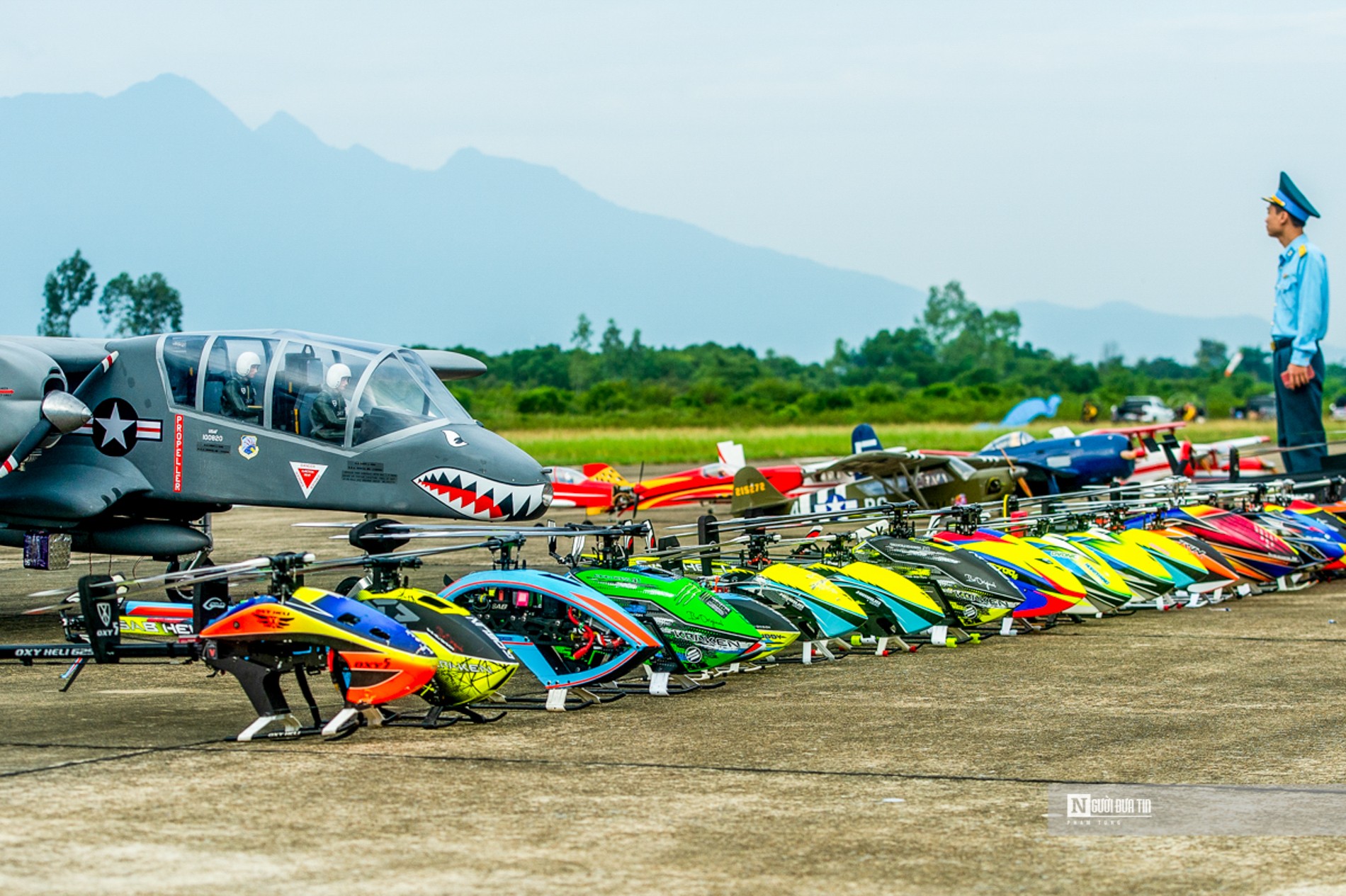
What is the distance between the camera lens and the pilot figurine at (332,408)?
1275cm

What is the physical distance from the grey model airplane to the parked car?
82185 mm

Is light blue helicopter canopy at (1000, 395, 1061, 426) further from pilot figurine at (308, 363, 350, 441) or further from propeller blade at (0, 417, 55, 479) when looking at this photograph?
propeller blade at (0, 417, 55, 479)

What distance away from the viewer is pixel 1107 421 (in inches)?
3664

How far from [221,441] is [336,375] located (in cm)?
127

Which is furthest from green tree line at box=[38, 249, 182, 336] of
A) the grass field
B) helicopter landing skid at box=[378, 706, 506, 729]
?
helicopter landing skid at box=[378, 706, 506, 729]

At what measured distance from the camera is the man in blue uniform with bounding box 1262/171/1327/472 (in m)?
18.3

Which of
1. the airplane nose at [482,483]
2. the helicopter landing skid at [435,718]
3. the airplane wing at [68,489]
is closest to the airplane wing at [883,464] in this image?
the airplane nose at [482,483]

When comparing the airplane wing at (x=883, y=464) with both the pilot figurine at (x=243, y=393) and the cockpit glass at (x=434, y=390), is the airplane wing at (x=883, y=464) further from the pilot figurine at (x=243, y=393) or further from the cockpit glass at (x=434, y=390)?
the pilot figurine at (x=243, y=393)

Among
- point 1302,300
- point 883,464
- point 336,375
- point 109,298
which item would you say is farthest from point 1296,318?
point 109,298

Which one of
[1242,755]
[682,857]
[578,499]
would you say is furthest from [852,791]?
[578,499]

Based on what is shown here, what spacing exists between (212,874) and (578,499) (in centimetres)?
1632

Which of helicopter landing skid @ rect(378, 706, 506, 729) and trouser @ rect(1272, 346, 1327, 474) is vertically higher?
trouser @ rect(1272, 346, 1327, 474)

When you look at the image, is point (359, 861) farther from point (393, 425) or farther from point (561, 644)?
point (393, 425)

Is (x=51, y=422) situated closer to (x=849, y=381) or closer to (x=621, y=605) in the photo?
(x=621, y=605)
